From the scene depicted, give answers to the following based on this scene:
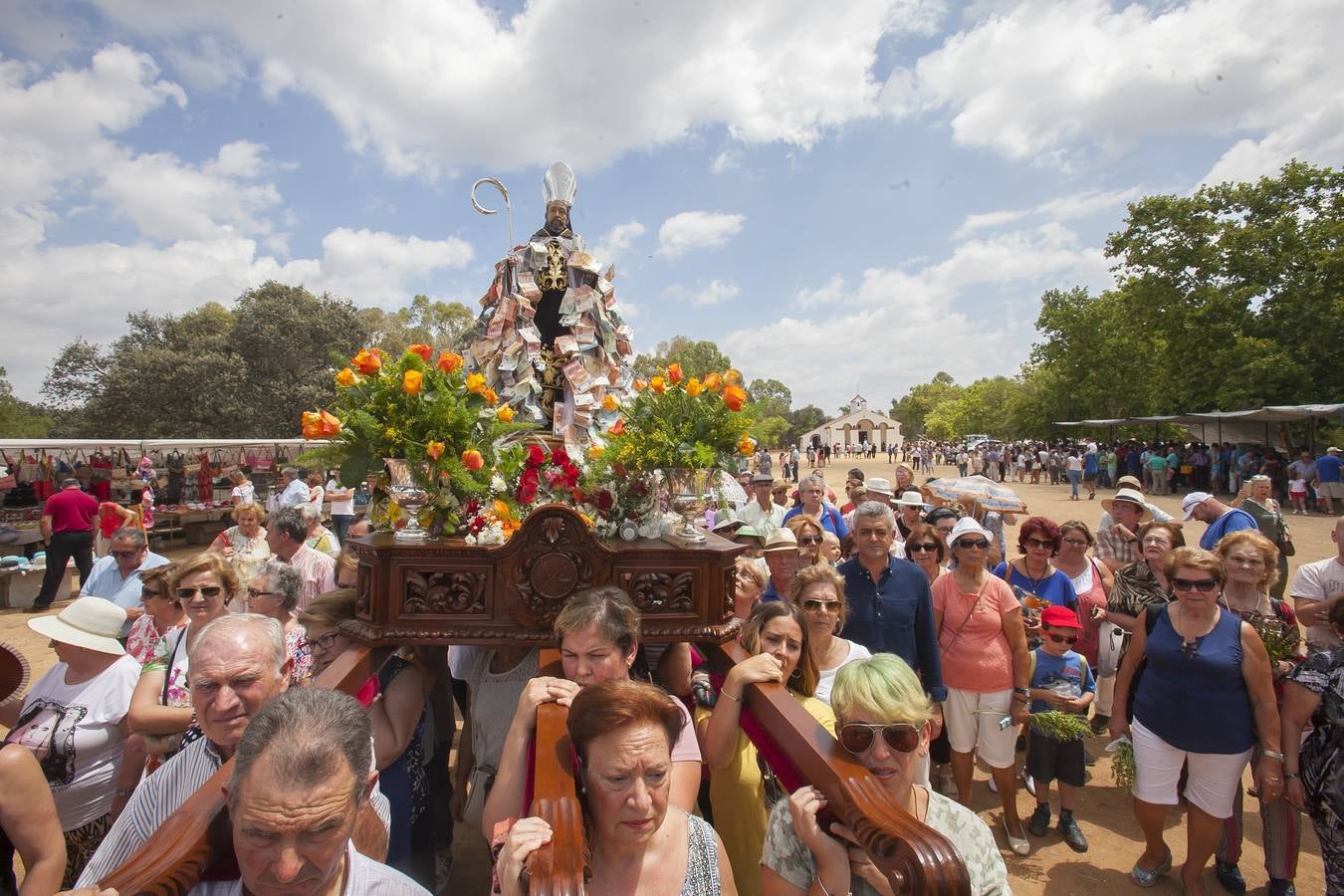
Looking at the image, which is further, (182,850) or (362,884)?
(362,884)

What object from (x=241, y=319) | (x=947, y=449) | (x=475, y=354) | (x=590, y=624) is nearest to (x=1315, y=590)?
(x=590, y=624)

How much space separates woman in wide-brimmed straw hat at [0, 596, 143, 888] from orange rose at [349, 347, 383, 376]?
4.89 ft

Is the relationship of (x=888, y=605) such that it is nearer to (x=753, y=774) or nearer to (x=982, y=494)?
(x=753, y=774)

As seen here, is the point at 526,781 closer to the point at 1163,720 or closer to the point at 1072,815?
the point at 1163,720

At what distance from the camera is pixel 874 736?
1.82m

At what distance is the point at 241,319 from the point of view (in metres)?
26.5

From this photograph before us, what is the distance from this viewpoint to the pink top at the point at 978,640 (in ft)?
12.4

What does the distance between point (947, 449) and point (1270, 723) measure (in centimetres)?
4646

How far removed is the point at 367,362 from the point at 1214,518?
270 inches

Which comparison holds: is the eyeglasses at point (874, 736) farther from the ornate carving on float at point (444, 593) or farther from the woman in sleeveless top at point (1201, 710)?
the woman in sleeveless top at point (1201, 710)

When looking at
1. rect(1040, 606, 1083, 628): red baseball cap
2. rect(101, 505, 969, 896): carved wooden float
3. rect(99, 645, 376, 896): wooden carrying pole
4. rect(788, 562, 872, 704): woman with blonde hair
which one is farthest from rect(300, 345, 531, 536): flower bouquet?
rect(1040, 606, 1083, 628): red baseball cap

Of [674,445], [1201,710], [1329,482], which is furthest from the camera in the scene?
[1329,482]

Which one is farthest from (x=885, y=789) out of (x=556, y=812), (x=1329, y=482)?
(x=1329, y=482)

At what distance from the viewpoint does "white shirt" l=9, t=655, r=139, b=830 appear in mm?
2580
